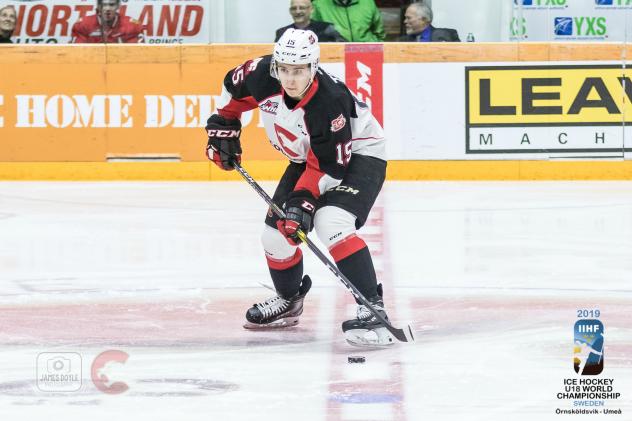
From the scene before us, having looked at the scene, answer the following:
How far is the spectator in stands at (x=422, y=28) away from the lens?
1089 centimetres

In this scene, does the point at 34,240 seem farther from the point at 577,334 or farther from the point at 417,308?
the point at 577,334

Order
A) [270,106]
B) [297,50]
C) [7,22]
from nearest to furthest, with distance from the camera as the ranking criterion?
[297,50] → [270,106] → [7,22]

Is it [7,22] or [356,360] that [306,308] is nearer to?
[356,360]

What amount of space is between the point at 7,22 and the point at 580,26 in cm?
467

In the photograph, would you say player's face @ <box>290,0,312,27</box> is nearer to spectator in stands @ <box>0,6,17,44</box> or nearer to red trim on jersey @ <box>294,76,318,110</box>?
spectator in stands @ <box>0,6,17,44</box>

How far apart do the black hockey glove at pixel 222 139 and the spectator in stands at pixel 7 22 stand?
20.7 ft

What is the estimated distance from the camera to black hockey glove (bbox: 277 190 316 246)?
4.59 metres

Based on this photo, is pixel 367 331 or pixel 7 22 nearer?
pixel 367 331

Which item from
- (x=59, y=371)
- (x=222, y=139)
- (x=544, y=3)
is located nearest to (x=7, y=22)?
(x=544, y=3)

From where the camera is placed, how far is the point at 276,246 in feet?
16.2

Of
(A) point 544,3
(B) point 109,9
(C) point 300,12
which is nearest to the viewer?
(C) point 300,12

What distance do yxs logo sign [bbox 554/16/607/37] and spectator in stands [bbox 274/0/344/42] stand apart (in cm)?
177

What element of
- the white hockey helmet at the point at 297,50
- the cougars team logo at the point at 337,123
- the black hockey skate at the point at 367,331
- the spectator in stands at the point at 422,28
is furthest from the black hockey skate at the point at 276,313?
the spectator in stands at the point at 422,28

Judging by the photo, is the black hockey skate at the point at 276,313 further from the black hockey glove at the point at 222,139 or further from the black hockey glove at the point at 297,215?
the black hockey glove at the point at 222,139
